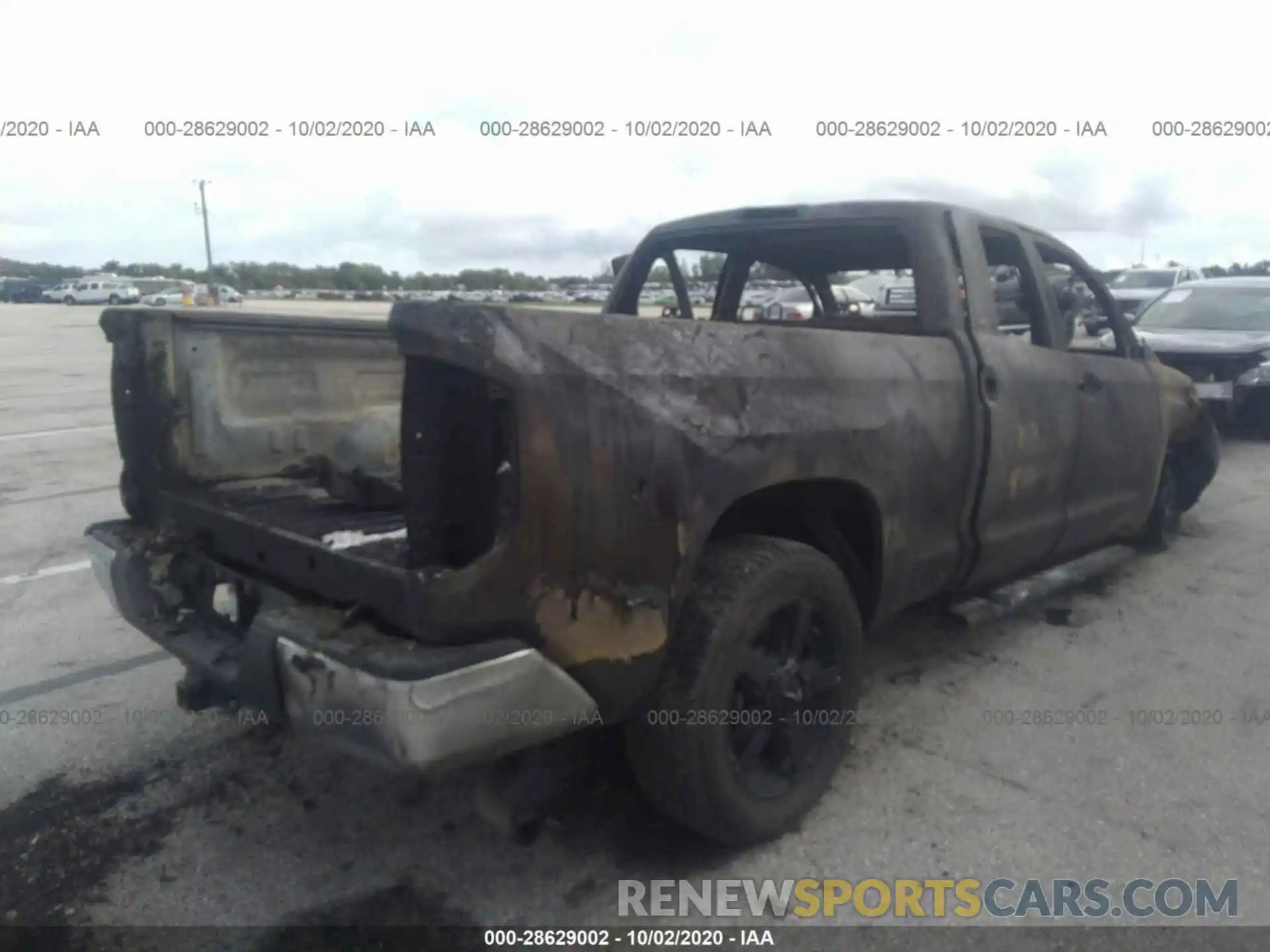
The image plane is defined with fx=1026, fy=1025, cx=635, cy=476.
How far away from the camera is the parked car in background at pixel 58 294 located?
58.5 meters

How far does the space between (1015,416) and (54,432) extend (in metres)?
9.89

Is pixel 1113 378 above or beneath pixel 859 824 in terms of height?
above

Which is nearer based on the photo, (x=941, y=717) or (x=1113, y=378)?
(x=941, y=717)

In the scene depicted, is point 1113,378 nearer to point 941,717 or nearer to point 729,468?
point 941,717

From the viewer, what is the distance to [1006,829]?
2.97 meters

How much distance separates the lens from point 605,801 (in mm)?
3137

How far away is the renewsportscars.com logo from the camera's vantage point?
262 cm

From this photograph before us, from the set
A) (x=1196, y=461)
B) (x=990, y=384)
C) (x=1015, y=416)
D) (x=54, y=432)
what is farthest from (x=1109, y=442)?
(x=54, y=432)

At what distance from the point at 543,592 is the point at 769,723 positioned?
0.99 metres

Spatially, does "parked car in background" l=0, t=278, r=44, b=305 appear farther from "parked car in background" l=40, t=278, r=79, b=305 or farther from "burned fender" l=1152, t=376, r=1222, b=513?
"burned fender" l=1152, t=376, r=1222, b=513

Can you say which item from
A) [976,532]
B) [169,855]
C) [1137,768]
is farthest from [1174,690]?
[169,855]

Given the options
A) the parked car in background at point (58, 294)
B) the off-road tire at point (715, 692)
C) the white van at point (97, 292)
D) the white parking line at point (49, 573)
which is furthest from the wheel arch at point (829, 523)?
the parked car in background at point (58, 294)

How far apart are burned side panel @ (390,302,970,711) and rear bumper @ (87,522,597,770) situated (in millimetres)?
94

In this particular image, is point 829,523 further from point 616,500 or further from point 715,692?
point 616,500
